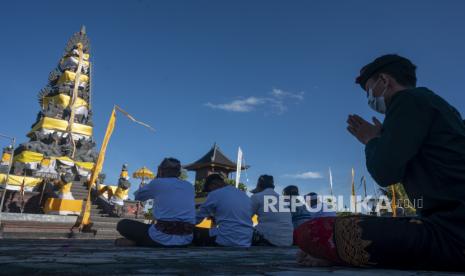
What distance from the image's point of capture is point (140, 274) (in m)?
1.73

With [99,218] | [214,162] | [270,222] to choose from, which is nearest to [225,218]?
[270,222]

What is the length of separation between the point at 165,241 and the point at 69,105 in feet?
95.8

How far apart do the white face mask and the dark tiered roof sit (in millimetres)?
26202

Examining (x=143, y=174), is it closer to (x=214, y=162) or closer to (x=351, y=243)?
(x=214, y=162)

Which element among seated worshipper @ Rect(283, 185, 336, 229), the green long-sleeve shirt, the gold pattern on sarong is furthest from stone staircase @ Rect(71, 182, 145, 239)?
the green long-sleeve shirt

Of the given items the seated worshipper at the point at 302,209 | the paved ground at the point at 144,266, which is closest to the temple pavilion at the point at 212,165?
the seated worshipper at the point at 302,209

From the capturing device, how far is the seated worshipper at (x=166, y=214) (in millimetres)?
4820

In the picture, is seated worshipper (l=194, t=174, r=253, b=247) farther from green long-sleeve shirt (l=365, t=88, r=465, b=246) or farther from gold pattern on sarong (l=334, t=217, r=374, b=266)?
green long-sleeve shirt (l=365, t=88, r=465, b=246)

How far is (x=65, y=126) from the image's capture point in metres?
28.6

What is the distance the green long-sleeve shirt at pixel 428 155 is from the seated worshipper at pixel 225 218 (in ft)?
12.2

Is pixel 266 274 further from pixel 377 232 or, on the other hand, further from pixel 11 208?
pixel 11 208

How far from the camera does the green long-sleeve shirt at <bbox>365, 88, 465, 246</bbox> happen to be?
186 cm

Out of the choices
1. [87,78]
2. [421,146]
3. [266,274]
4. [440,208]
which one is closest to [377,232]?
[440,208]

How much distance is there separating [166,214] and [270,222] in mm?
2524
